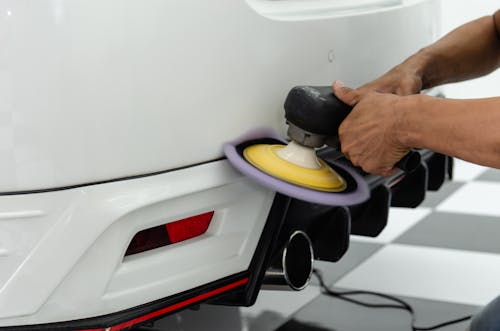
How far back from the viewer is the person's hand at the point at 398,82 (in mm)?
1769

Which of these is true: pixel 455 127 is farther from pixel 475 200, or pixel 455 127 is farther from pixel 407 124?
pixel 475 200

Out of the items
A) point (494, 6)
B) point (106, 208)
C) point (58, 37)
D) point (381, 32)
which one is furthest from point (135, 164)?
point (494, 6)

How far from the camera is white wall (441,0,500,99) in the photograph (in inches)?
197

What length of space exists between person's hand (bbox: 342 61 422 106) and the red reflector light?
49 centimetres

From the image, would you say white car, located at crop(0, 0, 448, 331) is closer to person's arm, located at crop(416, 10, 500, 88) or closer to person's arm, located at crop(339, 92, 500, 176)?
person's arm, located at crop(339, 92, 500, 176)

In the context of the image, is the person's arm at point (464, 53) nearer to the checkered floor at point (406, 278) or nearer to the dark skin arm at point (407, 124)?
the dark skin arm at point (407, 124)

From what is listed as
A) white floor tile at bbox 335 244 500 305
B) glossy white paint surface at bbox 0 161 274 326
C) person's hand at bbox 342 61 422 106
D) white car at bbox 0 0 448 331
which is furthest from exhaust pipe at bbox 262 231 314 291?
white floor tile at bbox 335 244 500 305

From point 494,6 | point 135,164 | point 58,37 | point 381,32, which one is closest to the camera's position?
point 58,37

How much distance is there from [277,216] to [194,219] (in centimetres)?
21

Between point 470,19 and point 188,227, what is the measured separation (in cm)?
409

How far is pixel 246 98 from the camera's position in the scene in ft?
4.85

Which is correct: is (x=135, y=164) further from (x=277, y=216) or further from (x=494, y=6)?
(x=494, y=6)

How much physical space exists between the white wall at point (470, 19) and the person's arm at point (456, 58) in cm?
295

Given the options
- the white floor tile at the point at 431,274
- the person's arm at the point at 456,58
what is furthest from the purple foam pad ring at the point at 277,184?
the white floor tile at the point at 431,274
